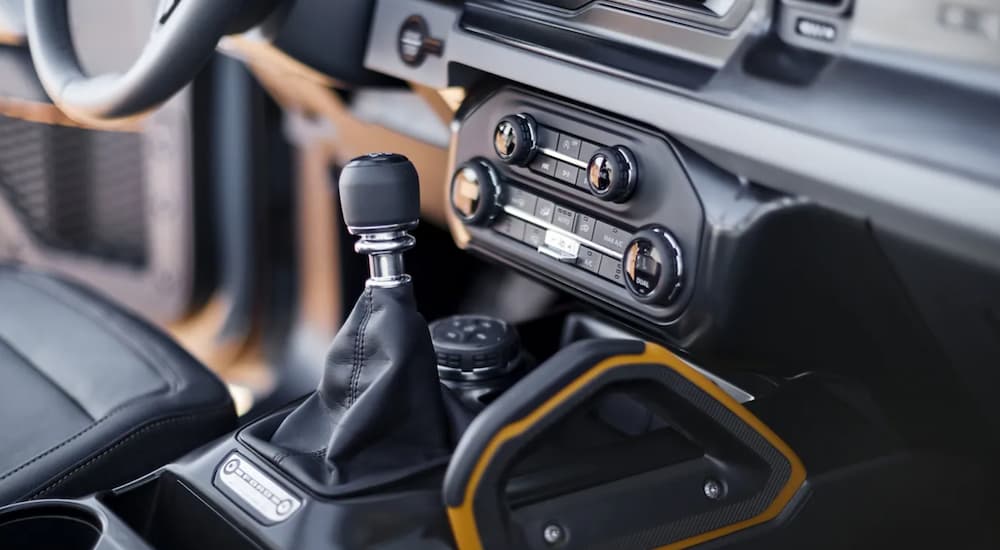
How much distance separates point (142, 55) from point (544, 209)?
390 millimetres

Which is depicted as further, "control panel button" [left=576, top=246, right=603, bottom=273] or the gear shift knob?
"control panel button" [left=576, top=246, right=603, bottom=273]

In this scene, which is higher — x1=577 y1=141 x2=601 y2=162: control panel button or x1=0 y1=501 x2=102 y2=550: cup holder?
x1=577 y1=141 x2=601 y2=162: control panel button

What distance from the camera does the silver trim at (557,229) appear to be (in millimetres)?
885

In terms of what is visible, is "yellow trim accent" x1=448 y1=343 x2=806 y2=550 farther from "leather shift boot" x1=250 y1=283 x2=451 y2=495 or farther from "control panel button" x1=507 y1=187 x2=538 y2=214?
"control panel button" x1=507 y1=187 x2=538 y2=214

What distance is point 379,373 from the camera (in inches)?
30.1

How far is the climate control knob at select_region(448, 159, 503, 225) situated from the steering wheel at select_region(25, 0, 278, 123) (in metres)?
0.25

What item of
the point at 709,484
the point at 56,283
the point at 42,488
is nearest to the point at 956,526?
the point at 709,484

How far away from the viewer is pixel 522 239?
982 millimetres

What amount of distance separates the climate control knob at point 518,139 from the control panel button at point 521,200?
37mm

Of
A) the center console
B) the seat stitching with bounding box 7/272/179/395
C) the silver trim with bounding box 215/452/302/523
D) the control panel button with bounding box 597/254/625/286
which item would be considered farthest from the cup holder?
the control panel button with bounding box 597/254/625/286

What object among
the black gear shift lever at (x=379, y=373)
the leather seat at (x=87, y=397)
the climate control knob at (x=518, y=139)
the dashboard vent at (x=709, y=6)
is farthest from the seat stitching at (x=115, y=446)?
the dashboard vent at (x=709, y=6)

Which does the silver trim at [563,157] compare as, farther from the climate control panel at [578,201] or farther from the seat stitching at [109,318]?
the seat stitching at [109,318]

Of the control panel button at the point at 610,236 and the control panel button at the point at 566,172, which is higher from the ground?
the control panel button at the point at 566,172

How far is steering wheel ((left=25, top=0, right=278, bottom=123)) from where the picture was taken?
990 mm
